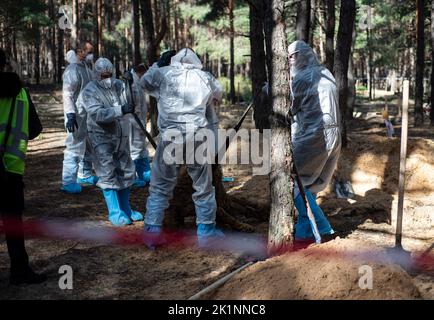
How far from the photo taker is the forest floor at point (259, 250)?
3730 millimetres

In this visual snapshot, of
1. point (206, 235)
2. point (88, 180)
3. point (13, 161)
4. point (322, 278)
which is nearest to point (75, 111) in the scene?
point (88, 180)

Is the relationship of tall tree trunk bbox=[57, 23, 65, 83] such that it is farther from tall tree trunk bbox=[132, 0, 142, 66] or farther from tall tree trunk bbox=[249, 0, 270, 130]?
tall tree trunk bbox=[249, 0, 270, 130]

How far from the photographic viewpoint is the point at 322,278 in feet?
12.1

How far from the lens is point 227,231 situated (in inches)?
232

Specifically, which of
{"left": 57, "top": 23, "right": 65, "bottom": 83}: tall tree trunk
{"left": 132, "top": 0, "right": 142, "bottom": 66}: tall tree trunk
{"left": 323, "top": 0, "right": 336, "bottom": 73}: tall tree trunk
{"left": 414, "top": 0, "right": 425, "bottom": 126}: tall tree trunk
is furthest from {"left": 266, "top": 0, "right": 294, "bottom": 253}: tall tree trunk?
{"left": 57, "top": 23, "right": 65, "bottom": 83}: tall tree trunk

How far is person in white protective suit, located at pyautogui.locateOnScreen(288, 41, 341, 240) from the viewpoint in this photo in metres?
5.23

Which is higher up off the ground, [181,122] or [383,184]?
[181,122]

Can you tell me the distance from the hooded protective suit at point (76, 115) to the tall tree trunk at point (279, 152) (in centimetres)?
389

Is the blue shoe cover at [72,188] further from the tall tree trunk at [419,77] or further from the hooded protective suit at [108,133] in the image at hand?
the tall tree trunk at [419,77]

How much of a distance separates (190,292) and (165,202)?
53.2 inches

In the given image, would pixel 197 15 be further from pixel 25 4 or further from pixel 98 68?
pixel 98 68

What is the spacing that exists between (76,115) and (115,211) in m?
2.13

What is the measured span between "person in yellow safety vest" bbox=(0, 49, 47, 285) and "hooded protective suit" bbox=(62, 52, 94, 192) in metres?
3.26

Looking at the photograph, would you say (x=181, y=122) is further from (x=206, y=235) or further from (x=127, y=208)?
(x=127, y=208)
